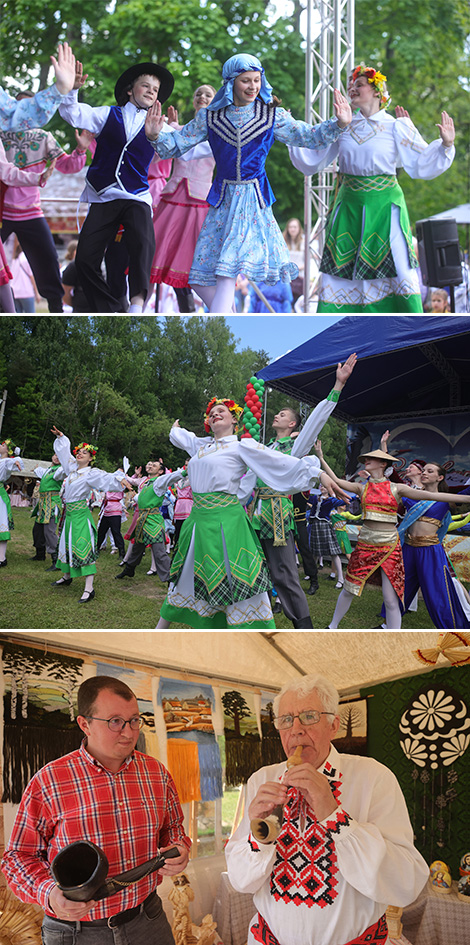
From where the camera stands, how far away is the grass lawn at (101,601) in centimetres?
377

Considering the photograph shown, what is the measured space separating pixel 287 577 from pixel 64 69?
9.25 ft

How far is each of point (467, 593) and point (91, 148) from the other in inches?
129

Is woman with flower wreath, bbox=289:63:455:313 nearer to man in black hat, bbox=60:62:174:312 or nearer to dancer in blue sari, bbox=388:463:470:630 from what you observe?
man in black hat, bbox=60:62:174:312

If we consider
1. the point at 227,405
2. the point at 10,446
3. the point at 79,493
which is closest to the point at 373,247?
the point at 227,405

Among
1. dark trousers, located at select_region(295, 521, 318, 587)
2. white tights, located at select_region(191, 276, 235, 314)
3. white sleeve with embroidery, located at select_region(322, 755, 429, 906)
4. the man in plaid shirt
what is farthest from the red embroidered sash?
white tights, located at select_region(191, 276, 235, 314)

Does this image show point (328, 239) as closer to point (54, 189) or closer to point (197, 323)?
point (197, 323)

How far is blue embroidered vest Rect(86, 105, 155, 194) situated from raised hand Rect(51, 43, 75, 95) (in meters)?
0.25

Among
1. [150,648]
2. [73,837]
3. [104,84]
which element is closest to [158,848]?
[73,837]

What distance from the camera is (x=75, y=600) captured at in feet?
12.6

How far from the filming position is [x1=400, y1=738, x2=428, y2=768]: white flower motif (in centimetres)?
366

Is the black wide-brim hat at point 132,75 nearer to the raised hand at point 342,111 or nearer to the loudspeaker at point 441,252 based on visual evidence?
the raised hand at point 342,111

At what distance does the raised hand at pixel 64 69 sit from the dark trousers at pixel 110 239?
0.60 m

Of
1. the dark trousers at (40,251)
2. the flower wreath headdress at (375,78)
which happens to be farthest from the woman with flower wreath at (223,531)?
the flower wreath headdress at (375,78)

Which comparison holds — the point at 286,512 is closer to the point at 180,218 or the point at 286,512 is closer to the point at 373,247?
the point at 373,247
